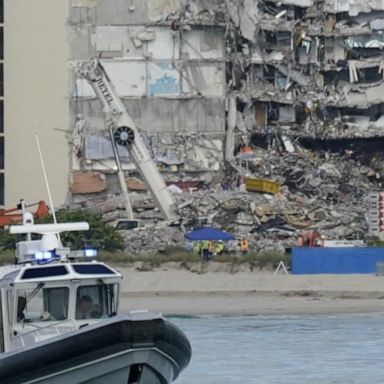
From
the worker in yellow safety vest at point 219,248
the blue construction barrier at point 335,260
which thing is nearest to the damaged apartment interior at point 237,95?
the worker in yellow safety vest at point 219,248

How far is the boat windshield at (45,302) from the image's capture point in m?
27.1

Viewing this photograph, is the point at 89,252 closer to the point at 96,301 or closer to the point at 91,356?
the point at 96,301

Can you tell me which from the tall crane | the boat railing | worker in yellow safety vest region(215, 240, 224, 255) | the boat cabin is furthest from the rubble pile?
the boat railing

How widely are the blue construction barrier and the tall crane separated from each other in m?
13.6

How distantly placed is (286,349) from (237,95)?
3895 cm

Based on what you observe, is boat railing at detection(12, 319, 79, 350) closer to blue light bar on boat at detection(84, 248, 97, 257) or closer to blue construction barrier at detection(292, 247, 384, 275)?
blue light bar on boat at detection(84, 248, 97, 257)

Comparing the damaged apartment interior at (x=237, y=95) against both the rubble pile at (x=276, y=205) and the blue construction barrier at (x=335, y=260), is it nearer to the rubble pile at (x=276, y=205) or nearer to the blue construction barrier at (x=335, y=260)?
the rubble pile at (x=276, y=205)

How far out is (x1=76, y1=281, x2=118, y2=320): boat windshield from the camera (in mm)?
27250

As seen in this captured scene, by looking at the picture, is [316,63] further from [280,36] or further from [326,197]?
[326,197]

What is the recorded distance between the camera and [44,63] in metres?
82.8

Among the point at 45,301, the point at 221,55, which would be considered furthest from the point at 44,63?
the point at 45,301

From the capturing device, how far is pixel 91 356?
84.7 ft

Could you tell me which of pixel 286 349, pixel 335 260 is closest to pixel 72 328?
pixel 286 349

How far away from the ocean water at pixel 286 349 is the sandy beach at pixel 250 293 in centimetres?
152
